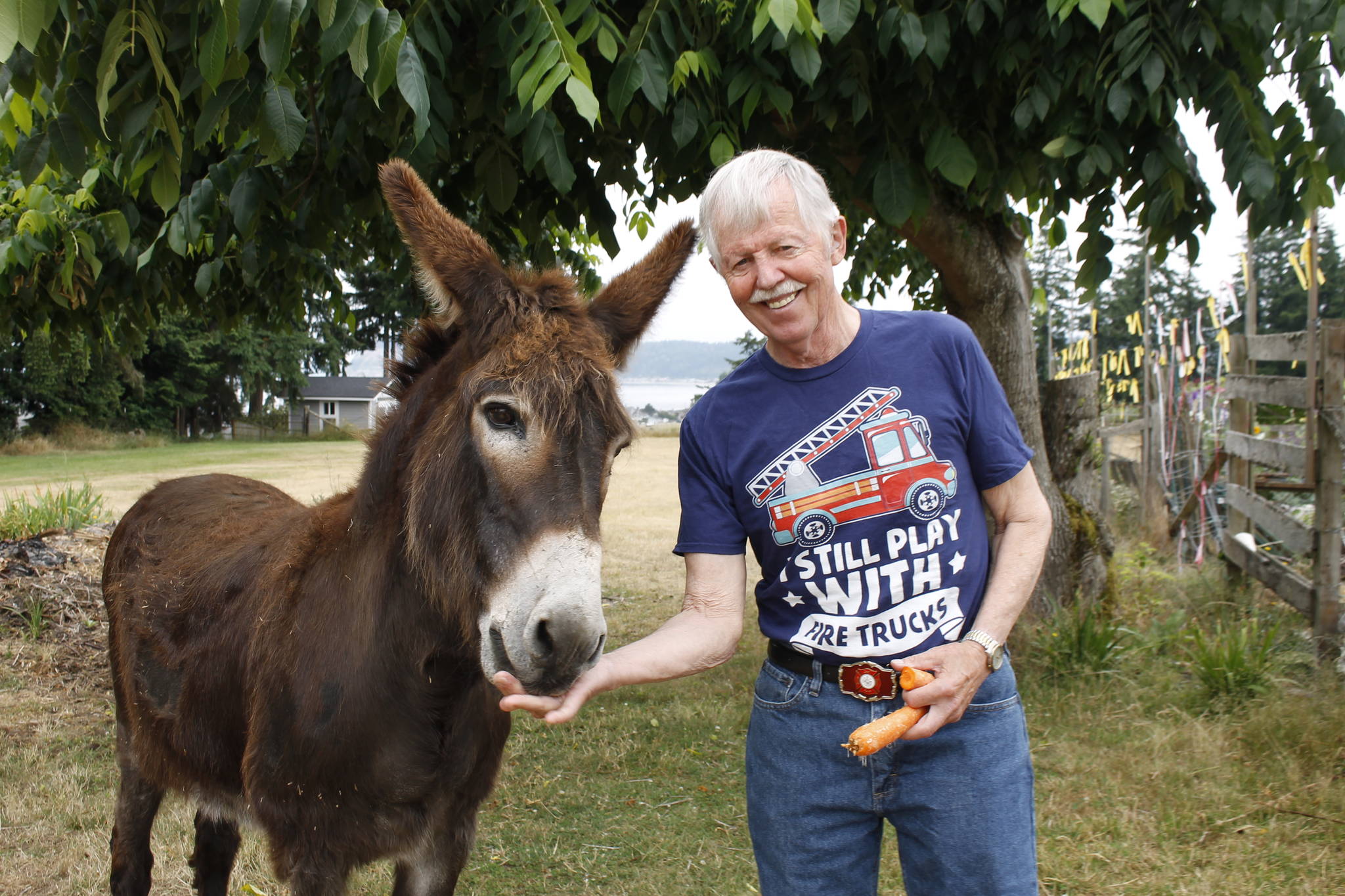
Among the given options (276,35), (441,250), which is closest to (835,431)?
(441,250)

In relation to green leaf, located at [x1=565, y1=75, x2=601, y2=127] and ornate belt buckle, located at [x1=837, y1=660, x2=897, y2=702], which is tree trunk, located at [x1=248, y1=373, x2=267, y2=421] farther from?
ornate belt buckle, located at [x1=837, y1=660, x2=897, y2=702]

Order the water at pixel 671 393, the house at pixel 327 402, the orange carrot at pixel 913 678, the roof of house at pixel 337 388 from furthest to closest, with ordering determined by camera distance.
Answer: the roof of house at pixel 337 388 → the house at pixel 327 402 → the water at pixel 671 393 → the orange carrot at pixel 913 678

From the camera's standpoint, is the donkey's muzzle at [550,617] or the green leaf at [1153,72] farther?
the green leaf at [1153,72]

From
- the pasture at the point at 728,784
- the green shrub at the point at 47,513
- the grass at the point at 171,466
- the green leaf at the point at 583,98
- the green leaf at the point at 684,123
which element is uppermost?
the green leaf at the point at 684,123

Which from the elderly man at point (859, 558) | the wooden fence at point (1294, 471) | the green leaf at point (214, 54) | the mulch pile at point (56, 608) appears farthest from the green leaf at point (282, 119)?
the wooden fence at point (1294, 471)

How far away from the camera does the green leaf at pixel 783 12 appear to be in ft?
8.27

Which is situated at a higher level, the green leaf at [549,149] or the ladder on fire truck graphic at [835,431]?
the green leaf at [549,149]

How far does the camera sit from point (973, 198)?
16.4 feet

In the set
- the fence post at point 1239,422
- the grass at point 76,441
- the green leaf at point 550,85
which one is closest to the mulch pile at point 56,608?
the green leaf at point 550,85

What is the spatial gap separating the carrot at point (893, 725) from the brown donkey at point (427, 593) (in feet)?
1.87

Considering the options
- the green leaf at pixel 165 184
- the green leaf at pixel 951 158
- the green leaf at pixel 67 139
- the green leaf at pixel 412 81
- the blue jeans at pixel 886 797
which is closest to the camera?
the blue jeans at pixel 886 797

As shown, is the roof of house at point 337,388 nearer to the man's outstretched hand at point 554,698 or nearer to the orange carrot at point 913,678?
→ the man's outstretched hand at point 554,698

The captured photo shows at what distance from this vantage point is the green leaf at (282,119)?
7.95 feet

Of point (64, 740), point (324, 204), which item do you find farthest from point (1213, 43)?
point (64, 740)
